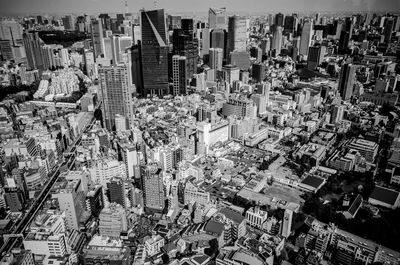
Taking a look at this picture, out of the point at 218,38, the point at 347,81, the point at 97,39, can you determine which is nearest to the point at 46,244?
the point at 347,81

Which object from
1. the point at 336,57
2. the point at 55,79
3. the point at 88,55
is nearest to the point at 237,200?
the point at 55,79

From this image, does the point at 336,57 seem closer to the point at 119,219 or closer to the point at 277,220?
the point at 277,220

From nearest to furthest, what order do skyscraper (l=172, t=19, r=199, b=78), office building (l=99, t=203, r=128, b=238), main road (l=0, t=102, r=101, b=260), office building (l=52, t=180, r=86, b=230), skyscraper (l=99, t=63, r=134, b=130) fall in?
main road (l=0, t=102, r=101, b=260)
office building (l=99, t=203, r=128, b=238)
office building (l=52, t=180, r=86, b=230)
skyscraper (l=99, t=63, r=134, b=130)
skyscraper (l=172, t=19, r=199, b=78)

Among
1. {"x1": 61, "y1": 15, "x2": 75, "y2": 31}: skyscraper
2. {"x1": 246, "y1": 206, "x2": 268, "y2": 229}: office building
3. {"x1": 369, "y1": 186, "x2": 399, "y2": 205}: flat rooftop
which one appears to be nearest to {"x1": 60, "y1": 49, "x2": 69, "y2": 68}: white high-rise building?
{"x1": 61, "y1": 15, "x2": 75, "y2": 31}: skyscraper

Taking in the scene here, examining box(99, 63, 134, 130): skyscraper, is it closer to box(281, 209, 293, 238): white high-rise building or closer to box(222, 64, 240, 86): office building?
box(281, 209, 293, 238): white high-rise building

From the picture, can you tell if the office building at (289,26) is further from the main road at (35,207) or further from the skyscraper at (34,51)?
Answer: the main road at (35,207)

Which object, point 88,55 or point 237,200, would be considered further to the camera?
point 88,55
